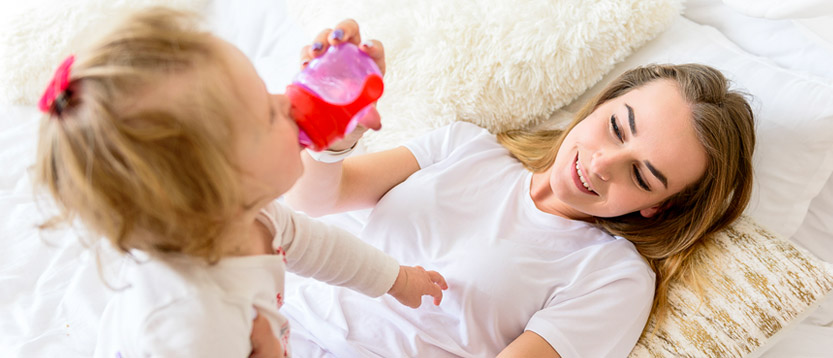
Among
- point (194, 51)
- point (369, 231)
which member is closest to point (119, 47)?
point (194, 51)

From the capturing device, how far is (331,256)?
0.90 metres

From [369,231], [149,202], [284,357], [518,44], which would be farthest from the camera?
[518,44]

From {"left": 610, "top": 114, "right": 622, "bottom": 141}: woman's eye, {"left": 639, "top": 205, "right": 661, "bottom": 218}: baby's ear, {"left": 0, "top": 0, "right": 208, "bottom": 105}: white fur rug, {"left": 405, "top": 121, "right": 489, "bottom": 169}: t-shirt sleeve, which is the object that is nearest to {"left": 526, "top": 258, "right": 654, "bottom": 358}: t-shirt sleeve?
{"left": 639, "top": 205, "right": 661, "bottom": 218}: baby's ear

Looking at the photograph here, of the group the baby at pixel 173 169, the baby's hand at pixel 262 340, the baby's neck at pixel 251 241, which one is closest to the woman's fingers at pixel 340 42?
the baby at pixel 173 169

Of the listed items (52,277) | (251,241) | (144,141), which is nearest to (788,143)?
(251,241)

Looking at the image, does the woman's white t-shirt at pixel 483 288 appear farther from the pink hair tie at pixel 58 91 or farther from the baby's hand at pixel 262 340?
the pink hair tie at pixel 58 91

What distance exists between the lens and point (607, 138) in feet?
3.63

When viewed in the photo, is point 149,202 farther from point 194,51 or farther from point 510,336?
point 510,336

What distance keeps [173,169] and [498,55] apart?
0.88 metres

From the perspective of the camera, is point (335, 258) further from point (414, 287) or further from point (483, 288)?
point (483, 288)

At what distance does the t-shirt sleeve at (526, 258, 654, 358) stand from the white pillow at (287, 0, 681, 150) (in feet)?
1.45

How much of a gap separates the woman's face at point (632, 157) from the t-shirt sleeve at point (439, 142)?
0.77 feet

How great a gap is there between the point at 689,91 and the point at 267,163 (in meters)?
0.80

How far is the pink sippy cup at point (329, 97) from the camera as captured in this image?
29.5 inches
